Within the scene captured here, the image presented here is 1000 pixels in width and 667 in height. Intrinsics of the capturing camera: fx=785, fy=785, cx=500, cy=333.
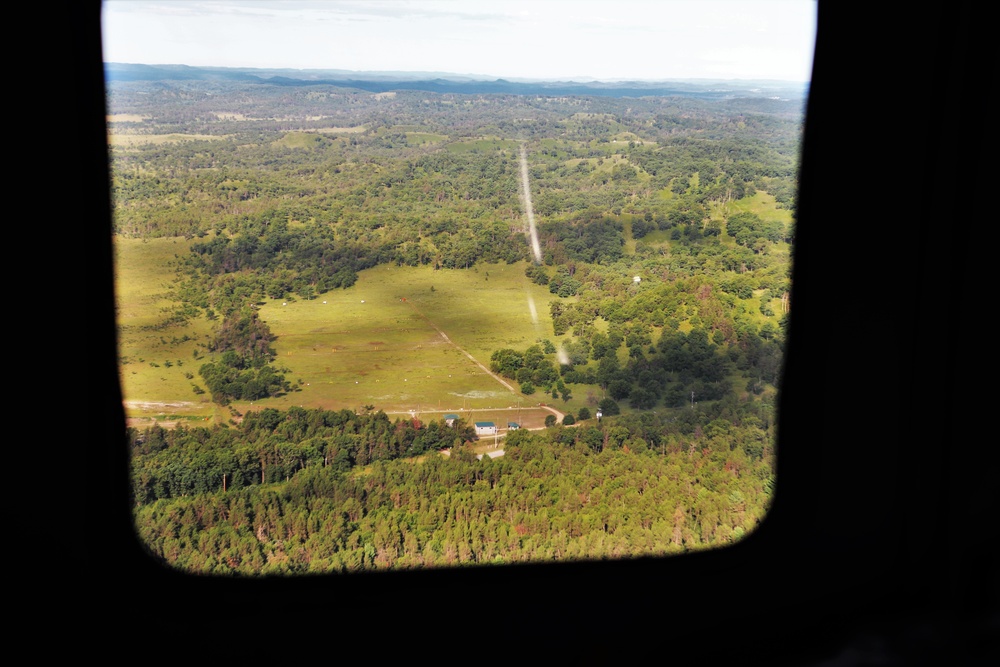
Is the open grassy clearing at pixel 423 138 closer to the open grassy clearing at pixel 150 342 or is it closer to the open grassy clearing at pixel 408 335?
the open grassy clearing at pixel 408 335

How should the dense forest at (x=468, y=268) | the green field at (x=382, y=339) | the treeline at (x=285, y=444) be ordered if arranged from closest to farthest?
1. the dense forest at (x=468, y=268)
2. the treeline at (x=285, y=444)
3. the green field at (x=382, y=339)

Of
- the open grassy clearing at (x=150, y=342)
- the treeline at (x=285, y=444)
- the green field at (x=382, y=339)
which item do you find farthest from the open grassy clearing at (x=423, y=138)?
the treeline at (x=285, y=444)

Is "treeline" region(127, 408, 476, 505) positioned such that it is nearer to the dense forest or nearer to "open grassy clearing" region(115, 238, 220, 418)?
the dense forest

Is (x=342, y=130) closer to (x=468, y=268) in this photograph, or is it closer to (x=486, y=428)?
(x=468, y=268)

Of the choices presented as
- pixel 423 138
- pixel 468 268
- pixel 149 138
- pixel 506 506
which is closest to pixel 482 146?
pixel 423 138

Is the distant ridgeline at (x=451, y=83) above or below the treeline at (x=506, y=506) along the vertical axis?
above

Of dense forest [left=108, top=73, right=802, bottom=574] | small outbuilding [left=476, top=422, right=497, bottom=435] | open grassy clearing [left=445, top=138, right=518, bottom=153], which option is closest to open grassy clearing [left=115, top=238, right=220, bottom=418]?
dense forest [left=108, top=73, right=802, bottom=574]

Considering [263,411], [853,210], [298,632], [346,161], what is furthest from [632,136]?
[298,632]
